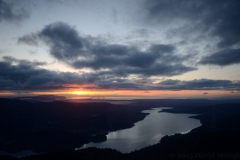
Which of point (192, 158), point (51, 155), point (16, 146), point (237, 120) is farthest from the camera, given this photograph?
point (237, 120)

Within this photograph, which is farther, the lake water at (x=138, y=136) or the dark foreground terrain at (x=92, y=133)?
the lake water at (x=138, y=136)

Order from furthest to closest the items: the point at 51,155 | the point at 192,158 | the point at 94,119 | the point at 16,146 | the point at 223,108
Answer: the point at 223,108 < the point at 94,119 < the point at 16,146 < the point at 51,155 < the point at 192,158

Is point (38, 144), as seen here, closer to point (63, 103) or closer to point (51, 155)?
point (51, 155)

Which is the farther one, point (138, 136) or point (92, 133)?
point (92, 133)

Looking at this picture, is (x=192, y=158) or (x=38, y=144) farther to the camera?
(x=38, y=144)

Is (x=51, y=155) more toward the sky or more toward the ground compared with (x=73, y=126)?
more toward the sky

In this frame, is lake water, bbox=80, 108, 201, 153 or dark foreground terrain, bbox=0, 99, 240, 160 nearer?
dark foreground terrain, bbox=0, 99, 240, 160

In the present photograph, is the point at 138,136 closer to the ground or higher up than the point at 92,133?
higher up

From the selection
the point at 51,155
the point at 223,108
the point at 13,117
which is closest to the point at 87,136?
the point at 51,155
